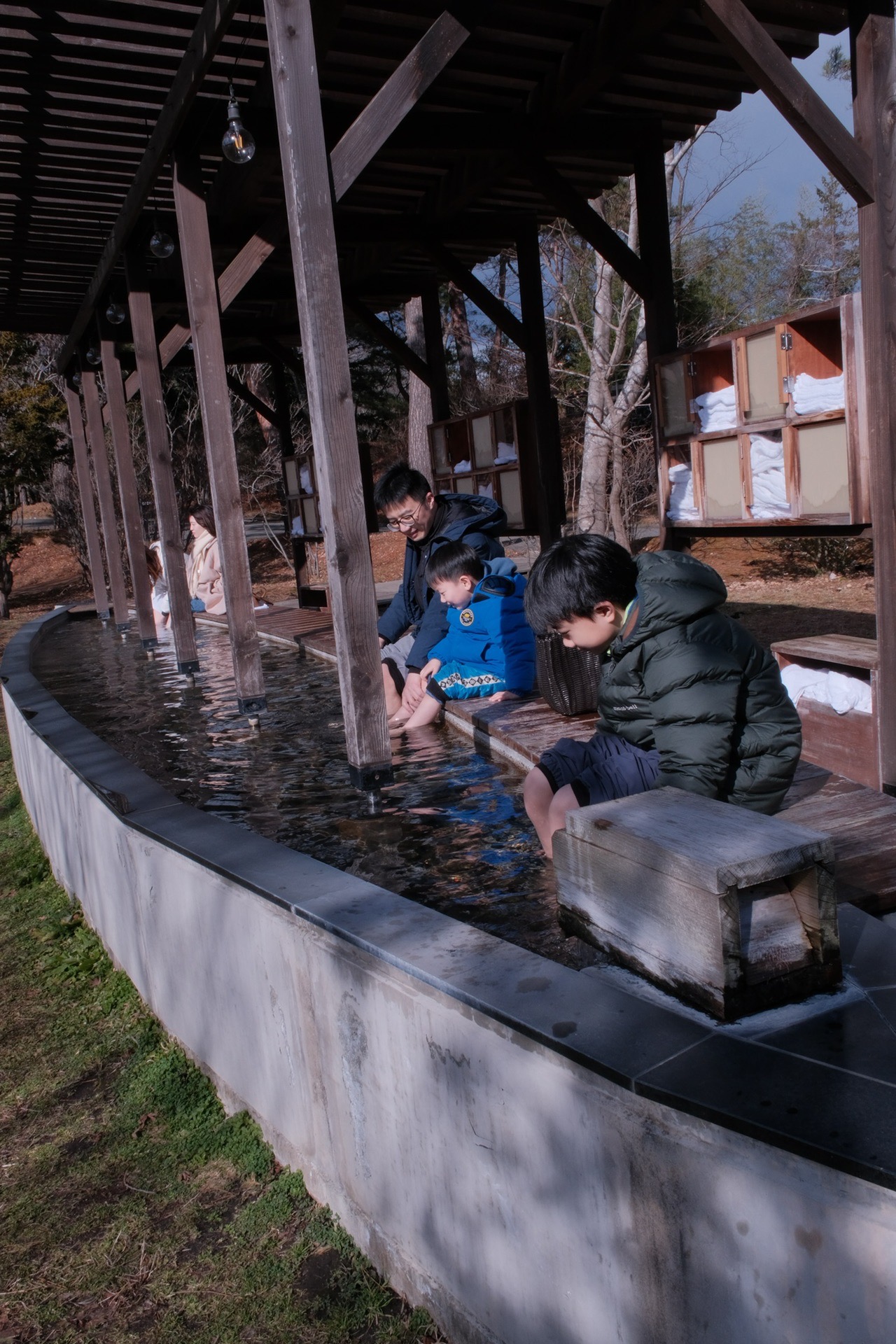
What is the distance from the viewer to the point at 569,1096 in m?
1.76

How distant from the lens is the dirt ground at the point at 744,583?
11.4 metres

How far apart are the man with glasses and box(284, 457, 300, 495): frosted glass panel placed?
6746 millimetres

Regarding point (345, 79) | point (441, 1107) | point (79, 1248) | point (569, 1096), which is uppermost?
point (345, 79)

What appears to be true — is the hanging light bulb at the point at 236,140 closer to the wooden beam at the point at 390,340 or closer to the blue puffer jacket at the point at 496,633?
the blue puffer jacket at the point at 496,633

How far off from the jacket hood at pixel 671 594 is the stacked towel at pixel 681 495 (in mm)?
2793

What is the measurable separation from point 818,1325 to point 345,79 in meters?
6.51

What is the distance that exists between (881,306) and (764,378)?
985 millimetres

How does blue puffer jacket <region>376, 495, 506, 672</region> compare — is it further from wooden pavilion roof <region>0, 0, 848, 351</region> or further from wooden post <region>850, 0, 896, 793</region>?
wooden post <region>850, 0, 896, 793</region>

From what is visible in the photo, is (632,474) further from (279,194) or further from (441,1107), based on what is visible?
(441,1107)

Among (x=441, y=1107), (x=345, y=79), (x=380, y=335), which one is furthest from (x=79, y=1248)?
(x=380, y=335)

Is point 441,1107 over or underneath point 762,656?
underneath

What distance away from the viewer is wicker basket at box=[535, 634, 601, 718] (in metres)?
4.86

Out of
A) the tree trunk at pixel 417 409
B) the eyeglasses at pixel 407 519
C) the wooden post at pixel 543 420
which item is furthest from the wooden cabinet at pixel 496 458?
the tree trunk at pixel 417 409

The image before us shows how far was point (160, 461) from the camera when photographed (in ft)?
27.6
